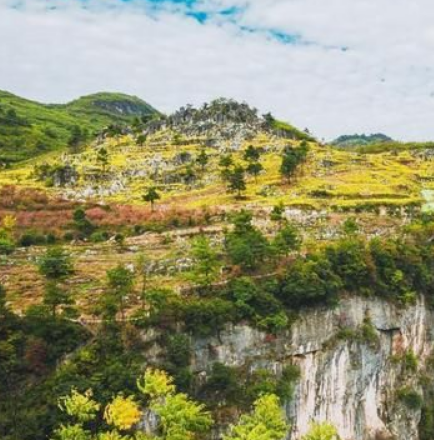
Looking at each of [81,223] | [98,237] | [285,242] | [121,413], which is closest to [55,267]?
[121,413]

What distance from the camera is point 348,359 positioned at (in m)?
51.3

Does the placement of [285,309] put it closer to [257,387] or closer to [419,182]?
[257,387]

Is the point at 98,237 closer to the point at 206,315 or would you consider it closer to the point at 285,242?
the point at 285,242

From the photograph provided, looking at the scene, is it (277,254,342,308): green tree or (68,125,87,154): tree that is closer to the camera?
(277,254,342,308): green tree

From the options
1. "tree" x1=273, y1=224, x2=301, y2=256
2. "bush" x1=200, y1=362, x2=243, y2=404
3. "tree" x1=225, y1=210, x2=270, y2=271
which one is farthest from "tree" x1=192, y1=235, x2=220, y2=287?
"tree" x1=273, y1=224, x2=301, y2=256

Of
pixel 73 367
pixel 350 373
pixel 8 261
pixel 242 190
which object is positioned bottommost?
pixel 350 373

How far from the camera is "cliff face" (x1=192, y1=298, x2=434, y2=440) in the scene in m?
44.7

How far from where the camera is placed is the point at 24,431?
3266 cm

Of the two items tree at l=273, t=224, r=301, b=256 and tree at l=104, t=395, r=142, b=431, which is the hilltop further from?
tree at l=104, t=395, r=142, b=431

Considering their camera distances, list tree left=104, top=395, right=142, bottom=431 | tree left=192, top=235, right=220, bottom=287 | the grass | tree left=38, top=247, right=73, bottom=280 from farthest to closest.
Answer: the grass, tree left=192, top=235, right=220, bottom=287, tree left=38, top=247, right=73, bottom=280, tree left=104, top=395, right=142, bottom=431

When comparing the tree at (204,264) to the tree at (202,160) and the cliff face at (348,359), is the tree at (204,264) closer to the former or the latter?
the cliff face at (348,359)

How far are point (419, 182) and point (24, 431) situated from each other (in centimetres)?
7565

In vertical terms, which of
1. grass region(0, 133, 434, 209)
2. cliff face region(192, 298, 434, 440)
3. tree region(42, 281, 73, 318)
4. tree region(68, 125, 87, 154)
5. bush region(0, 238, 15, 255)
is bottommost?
cliff face region(192, 298, 434, 440)

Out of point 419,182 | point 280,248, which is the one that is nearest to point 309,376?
point 280,248
